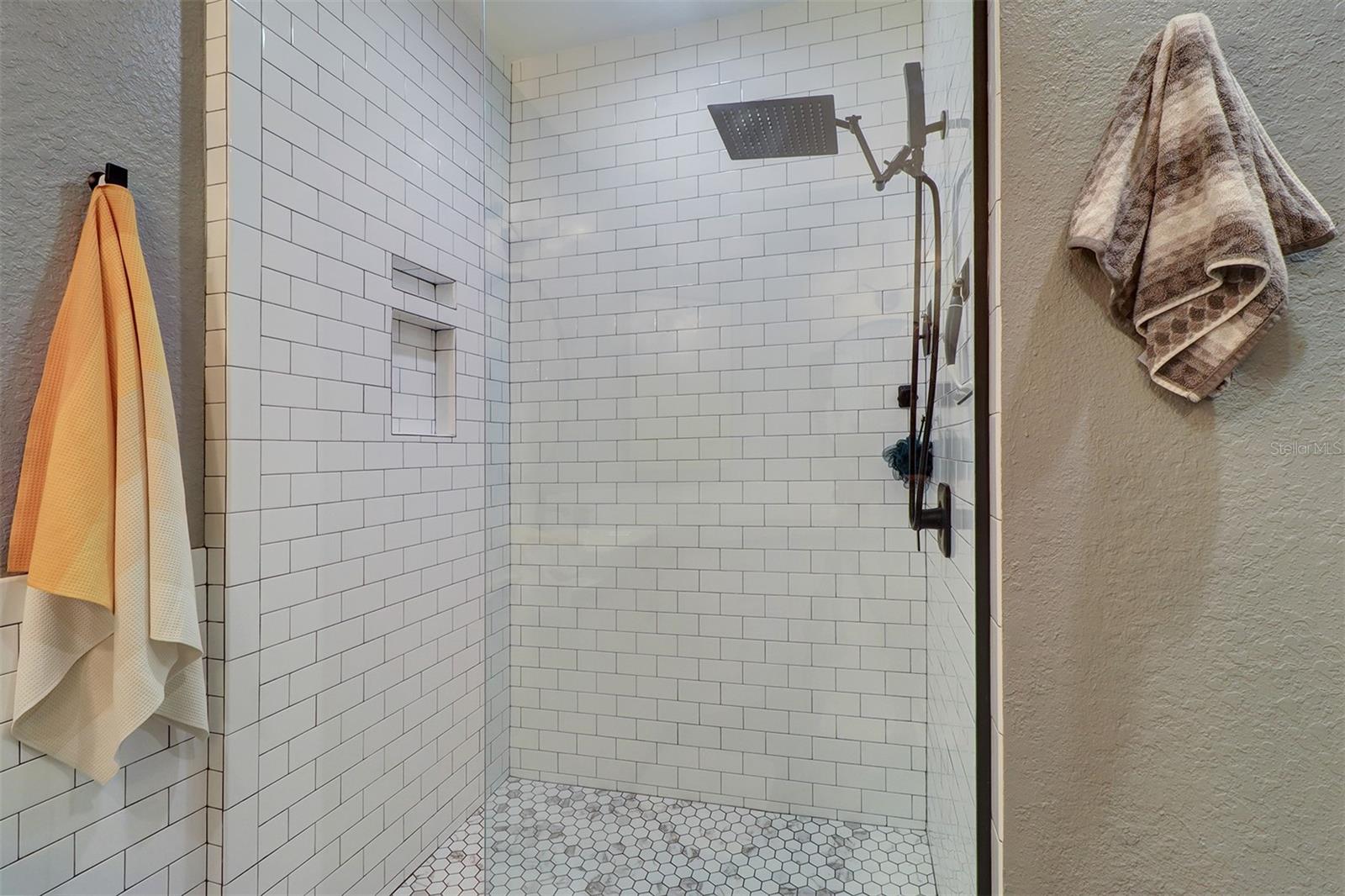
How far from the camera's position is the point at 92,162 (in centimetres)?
111

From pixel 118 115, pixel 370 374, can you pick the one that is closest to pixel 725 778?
pixel 370 374

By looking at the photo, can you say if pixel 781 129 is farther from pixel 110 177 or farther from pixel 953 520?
pixel 110 177

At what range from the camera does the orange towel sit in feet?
3.25

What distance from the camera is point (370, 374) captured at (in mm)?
1671

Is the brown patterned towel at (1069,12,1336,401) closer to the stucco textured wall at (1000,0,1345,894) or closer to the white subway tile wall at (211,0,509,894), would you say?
the stucco textured wall at (1000,0,1345,894)

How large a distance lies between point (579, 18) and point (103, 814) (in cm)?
194

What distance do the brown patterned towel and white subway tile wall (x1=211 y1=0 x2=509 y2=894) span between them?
130 centimetres

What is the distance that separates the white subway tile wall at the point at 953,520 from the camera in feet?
2.80

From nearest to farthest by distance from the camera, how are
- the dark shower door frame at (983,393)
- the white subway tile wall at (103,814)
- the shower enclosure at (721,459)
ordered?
the dark shower door frame at (983,393), the white subway tile wall at (103,814), the shower enclosure at (721,459)

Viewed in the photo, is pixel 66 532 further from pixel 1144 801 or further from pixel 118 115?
pixel 1144 801

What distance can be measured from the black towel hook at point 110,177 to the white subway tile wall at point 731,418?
0.76 metres

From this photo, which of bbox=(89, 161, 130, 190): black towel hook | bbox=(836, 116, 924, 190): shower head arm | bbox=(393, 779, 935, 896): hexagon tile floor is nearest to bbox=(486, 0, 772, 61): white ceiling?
bbox=(836, 116, 924, 190): shower head arm

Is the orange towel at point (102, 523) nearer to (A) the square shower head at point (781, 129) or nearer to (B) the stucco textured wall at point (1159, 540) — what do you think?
(A) the square shower head at point (781, 129)
